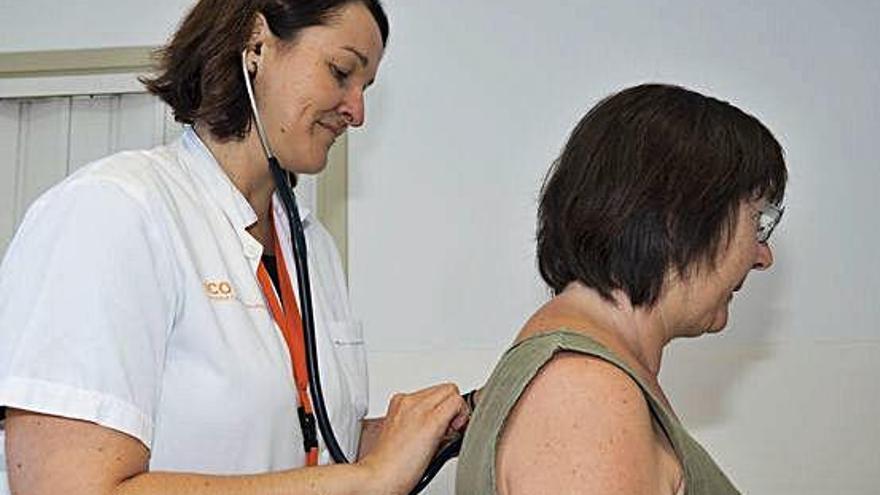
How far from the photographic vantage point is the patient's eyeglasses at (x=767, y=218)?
1.06m

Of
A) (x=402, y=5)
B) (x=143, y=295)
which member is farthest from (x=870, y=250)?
(x=143, y=295)

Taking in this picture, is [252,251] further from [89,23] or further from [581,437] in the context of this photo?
[89,23]

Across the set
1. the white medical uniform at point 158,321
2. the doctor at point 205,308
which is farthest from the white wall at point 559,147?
the white medical uniform at point 158,321

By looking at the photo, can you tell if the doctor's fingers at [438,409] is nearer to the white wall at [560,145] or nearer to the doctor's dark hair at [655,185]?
the doctor's dark hair at [655,185]

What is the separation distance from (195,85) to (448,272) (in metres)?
0.87

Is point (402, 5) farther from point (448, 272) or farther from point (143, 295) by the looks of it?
point (143, 295)

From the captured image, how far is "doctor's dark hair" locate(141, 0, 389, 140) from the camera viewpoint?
127 centimetres

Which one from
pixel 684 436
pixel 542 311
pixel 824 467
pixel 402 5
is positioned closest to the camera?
pixel 684 436

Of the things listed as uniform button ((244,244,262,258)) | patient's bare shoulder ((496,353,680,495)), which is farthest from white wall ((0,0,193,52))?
patient's bare shoulder ((496,353,680,495))

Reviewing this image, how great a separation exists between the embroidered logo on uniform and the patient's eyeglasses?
22.2 inches

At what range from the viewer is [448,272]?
2.07 m

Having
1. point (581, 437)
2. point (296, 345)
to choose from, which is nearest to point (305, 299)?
point (296, 345)

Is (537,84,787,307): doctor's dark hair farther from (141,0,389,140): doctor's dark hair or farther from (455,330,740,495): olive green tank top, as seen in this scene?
(141,0,389,140): doctor's dark hair

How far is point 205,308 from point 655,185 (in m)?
0.49
